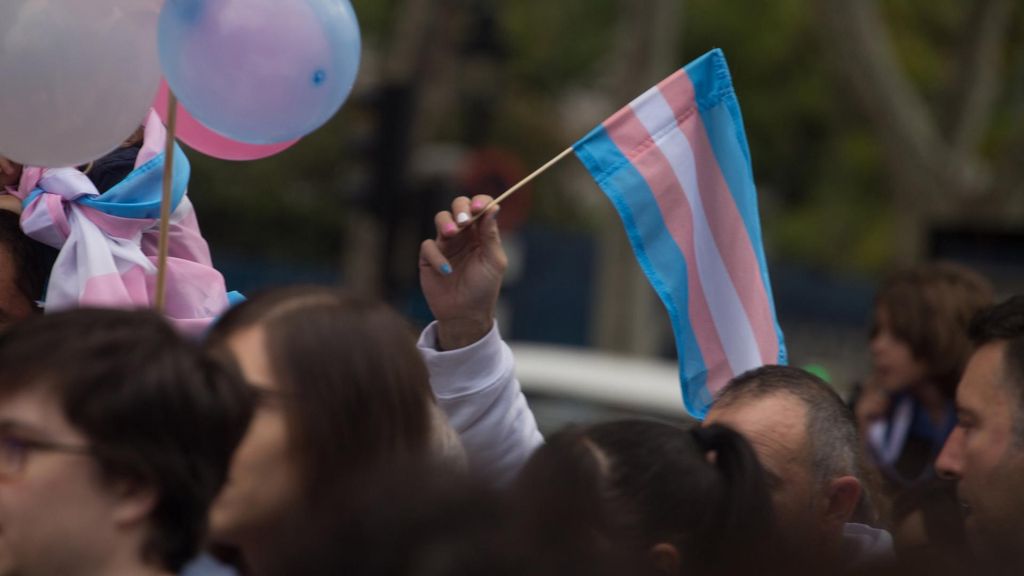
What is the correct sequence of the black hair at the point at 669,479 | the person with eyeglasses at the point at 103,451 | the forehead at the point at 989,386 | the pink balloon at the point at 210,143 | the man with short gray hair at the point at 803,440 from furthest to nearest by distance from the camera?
the pink balloon at the point at 210,143
the forehead at the point at 989,386
the man with short gray hair at the point at 803,440
the black hair at the point at 669,479
the person with eyeglasses at the point at 103,451

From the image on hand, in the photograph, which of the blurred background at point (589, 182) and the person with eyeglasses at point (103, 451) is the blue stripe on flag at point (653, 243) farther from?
the blurred background at point (589, 182)

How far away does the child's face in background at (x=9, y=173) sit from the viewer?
3098mm

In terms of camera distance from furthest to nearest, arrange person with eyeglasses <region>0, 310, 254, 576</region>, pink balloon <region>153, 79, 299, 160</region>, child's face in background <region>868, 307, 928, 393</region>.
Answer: child's face in background <region>868, 307, 928, 393</region> → pink balloon <region>153, 79, 299, 160</region> → person with eyeglasses <region>0, 310, 254, 576</region>

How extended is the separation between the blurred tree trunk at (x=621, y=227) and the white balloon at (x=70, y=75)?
937 centimetres

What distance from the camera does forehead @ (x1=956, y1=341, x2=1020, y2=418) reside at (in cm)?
302

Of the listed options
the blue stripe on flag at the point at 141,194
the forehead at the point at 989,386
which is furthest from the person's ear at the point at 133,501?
the forehead at the point at 989,386

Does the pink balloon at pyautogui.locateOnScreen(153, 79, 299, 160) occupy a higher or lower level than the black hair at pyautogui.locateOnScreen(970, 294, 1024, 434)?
higher

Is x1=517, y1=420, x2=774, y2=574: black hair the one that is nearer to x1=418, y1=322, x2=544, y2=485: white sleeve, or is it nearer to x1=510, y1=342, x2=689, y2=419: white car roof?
x1=418, y1=322, x2=544, y2=485: white sleeve

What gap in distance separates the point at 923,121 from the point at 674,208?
9926mm

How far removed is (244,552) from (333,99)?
106cm

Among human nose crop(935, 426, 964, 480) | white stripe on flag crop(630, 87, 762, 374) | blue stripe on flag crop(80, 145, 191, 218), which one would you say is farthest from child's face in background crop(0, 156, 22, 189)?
human nose crop(935, 426, 964, 480)

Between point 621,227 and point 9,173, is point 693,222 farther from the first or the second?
point 621,227

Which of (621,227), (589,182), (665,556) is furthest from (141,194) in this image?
(589,182)

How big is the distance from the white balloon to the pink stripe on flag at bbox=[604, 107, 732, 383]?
40.1 inches
